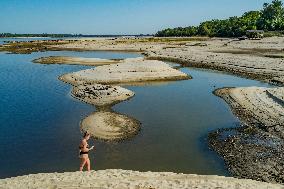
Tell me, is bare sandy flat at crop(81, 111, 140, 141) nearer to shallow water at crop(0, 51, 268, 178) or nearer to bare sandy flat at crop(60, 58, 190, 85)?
shallow water at crop(0, 51, 268, 178)

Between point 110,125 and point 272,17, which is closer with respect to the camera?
point 110,125

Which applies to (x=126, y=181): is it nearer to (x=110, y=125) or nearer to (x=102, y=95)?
(x=110, y=125)

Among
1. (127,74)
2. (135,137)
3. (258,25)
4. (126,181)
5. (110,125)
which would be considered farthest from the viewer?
(258,25)

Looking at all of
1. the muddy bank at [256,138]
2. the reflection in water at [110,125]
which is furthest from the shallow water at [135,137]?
the muddy bank at [256,138]

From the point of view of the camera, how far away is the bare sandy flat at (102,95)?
33.9 meters

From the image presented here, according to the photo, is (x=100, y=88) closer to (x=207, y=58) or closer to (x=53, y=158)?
(x=53, y=158)

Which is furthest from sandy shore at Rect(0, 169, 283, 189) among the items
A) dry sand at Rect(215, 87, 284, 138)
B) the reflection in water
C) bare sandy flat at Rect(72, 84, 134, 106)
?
bare sandy flat at Rect(72, 84, 134, 106)

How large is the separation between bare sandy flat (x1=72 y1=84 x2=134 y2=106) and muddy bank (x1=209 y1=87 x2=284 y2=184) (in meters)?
10.0

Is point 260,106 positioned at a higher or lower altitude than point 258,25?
lower

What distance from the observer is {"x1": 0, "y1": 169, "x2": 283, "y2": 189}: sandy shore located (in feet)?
49.9

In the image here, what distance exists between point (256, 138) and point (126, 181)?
11745 mm

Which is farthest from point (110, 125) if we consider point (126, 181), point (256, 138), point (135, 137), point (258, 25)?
point (258, 25)

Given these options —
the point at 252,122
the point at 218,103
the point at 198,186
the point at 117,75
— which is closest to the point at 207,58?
the point at 117,75

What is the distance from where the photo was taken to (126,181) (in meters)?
15.6
